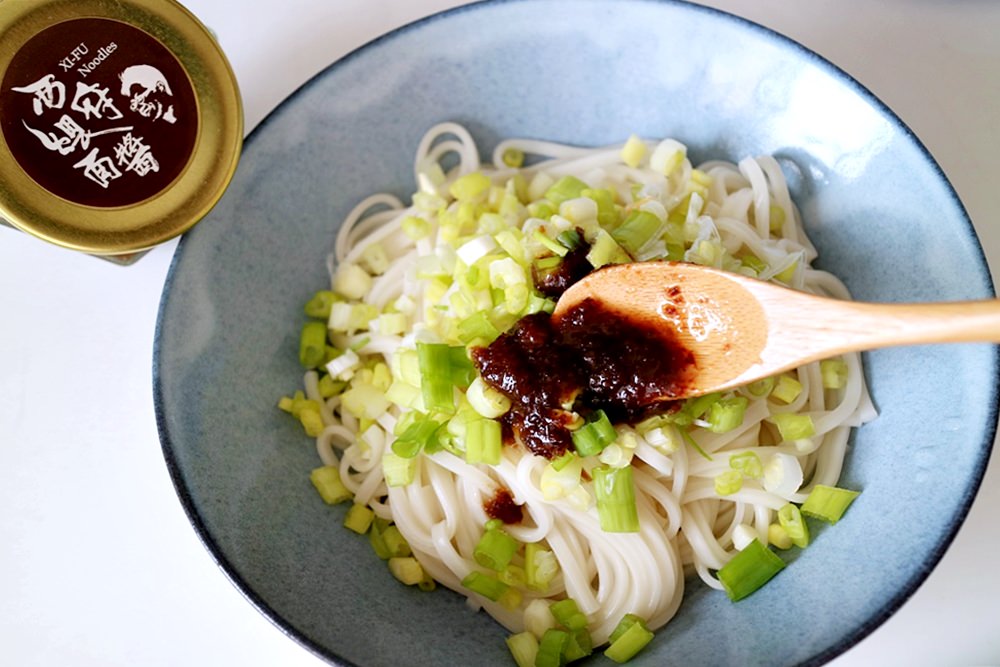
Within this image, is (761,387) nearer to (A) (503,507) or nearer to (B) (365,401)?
(A) (503,507)

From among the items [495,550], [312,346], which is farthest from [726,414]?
[312,346]

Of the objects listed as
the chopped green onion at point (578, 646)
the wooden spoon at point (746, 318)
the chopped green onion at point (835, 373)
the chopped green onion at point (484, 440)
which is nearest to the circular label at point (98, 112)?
the chopped green onion at point (484, 440)

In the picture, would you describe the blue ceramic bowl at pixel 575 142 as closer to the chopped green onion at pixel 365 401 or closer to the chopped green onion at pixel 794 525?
the chopped green onion at pixel 794 525

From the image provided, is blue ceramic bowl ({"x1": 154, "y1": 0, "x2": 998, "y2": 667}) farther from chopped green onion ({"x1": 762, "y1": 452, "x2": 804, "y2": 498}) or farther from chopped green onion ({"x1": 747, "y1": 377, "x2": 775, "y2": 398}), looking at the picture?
chopped green onion ({"x1": 747, "y1": 377, "x2": 775, "y2": 398})

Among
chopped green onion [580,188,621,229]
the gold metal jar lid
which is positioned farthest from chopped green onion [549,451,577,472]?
the gold metal jar lid

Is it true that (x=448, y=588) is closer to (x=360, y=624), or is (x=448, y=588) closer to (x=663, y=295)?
(x=360, y=624)

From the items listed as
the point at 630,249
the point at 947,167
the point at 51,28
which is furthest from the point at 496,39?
the point at 947,167
